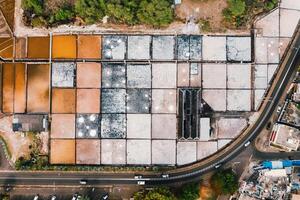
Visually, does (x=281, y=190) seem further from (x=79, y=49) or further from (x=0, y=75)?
(x=0, y=75)

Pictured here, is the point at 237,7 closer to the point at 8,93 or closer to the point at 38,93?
the point at 38,93

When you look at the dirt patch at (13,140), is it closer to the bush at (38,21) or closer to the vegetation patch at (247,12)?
the bush at (38,21)

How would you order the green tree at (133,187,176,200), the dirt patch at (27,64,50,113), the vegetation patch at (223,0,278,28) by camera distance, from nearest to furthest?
the green tree at (133,187,176,200) < the vegetation patch at (223,0,278,28) < the dirt patch at (27,64,50,113)

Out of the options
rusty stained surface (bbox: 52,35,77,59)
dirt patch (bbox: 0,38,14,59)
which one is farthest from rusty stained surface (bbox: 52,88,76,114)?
dirt patch (bbox: 0,38,14,59)

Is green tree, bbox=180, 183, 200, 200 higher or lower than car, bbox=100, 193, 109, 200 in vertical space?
higher

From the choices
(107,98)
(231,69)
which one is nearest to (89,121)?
(107,98)

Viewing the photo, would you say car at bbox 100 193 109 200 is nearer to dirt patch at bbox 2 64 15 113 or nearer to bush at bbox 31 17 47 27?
dirt patch at bbox 2 64 15 113
